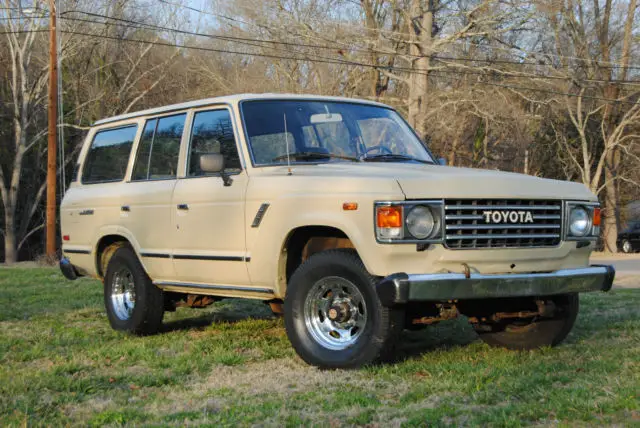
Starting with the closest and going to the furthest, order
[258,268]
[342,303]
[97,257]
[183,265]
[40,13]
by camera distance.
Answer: [342,303], [258,268], [183,265], [97,257], [40,13]

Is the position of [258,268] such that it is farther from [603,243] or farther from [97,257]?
[603,243]

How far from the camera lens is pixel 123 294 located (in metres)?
8.07

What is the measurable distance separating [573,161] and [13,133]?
2500cm

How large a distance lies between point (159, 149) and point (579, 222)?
3.75 metres

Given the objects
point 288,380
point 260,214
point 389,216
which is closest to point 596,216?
point 389,216

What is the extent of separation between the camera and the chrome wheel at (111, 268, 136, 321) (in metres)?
7.93

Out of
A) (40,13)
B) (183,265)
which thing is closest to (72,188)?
(183,265)

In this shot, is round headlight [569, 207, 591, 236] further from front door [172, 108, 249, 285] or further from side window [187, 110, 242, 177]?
side window [187, 110, 242, 177]

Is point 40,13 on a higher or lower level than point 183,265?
higher

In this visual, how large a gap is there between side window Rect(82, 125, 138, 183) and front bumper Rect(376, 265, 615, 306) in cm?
376

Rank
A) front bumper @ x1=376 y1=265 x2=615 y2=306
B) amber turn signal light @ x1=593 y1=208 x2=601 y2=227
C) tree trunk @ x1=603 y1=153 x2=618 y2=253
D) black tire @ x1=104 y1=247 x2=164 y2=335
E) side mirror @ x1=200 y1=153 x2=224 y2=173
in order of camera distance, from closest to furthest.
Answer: front bumper @ x1=376 y1=265 x2=615 y2=306, amber turn signal light @ x1=593 y1=208 x2=601 y2=227, side mirror @ x1=200 y1=153 x2=224 y2=173, black tire @ x1=104 y1=247 x2=164 y2=335, tree trunk @ x1=603 y1=153 x2=618 y2=253

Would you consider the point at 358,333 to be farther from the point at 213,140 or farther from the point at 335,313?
the point at 213,140

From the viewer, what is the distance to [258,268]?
20.7 feet

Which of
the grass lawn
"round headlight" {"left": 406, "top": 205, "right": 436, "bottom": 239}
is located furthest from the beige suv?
the grass lawn
